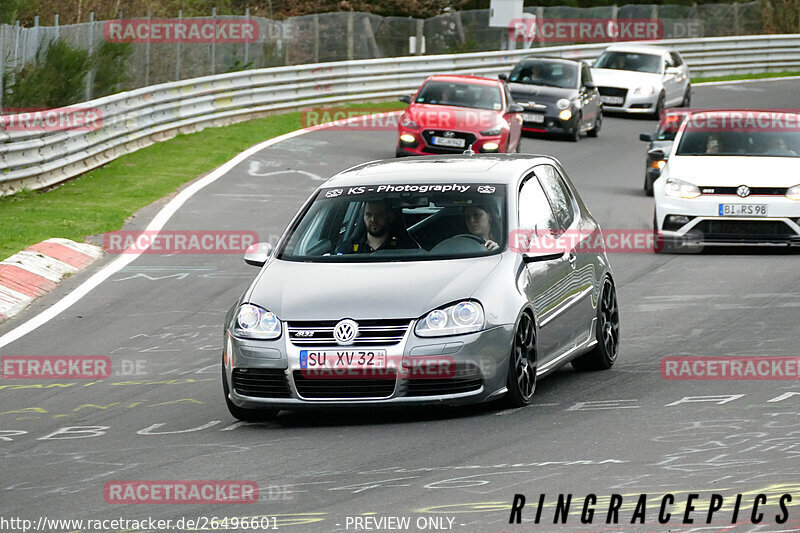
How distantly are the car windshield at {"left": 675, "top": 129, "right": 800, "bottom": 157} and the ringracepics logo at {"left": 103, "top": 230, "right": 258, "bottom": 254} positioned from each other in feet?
17.9

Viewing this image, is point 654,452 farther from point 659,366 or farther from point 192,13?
point 192,13

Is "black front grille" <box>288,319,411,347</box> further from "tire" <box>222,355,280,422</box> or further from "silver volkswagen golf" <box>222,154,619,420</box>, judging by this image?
"tire" <box>222,355,280,422</box>

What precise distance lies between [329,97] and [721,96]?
12196mm

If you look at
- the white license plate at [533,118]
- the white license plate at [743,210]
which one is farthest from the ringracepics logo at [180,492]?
the white license plate at [533,118]

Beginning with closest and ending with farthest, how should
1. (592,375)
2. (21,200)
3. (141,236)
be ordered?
(592,375) → (141,236) → (21,200)

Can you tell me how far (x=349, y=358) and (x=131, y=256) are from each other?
833 cm

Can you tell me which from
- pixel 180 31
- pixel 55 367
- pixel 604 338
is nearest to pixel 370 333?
pixel 604 338

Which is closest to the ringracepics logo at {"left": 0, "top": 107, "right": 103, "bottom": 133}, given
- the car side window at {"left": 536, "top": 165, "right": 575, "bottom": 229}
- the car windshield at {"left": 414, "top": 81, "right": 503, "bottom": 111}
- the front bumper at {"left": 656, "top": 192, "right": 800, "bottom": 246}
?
the car windshield at {"left": 414, "top": 81, "right": 503, "bottom": 111}

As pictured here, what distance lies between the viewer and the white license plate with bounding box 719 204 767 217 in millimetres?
17609

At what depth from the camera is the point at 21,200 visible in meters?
20.8

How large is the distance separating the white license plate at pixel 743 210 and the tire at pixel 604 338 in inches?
250

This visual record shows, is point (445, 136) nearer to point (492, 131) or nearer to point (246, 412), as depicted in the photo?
point (492, 131)

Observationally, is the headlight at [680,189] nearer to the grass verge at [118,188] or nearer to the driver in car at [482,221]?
the grass verge at [118,188]

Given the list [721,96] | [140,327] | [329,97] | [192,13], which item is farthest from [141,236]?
[721,96]
